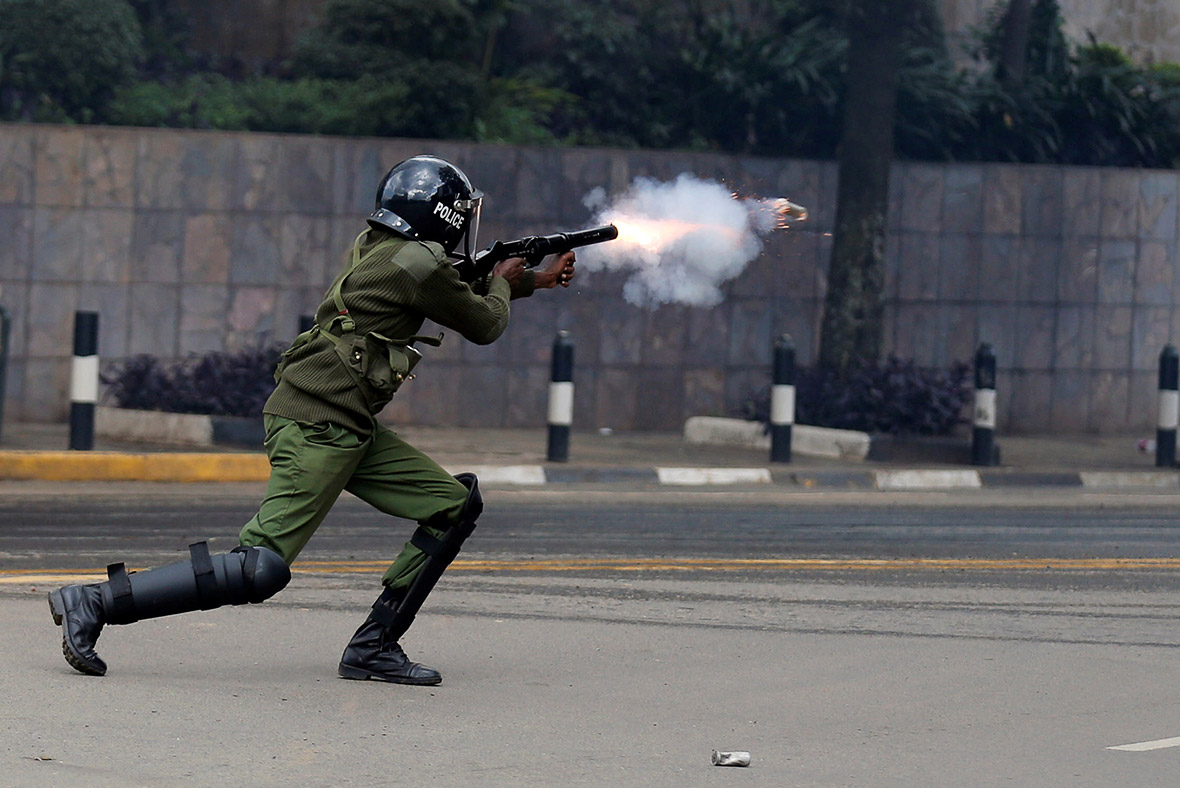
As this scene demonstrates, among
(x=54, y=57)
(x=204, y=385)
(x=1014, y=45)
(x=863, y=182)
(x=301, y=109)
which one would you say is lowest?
(x=204, y=385)

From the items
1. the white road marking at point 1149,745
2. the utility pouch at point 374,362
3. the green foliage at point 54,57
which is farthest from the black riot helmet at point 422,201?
the green foliage at point 54,57

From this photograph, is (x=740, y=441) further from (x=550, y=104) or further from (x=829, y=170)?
(x=550, y=104)

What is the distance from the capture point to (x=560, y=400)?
13117 mm

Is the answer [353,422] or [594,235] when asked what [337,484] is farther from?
[594,235]

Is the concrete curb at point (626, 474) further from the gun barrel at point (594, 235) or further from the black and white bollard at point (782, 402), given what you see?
the gun barrel at point (594, 235)

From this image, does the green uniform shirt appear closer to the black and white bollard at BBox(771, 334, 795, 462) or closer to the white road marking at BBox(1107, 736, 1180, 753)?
the white road marking at BBox(1107, 736, 1180, 753)

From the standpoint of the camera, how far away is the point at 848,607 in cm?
766

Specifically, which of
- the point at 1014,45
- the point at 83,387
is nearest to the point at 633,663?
the point at 83,387

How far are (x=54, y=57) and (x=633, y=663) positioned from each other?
11.9 m

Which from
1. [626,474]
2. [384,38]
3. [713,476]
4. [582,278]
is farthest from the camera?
[384,38]

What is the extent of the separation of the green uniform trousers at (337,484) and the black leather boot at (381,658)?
0.41 feet

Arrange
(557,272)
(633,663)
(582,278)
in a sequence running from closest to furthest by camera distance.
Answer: (557,272) → (633,663) → (582,278)

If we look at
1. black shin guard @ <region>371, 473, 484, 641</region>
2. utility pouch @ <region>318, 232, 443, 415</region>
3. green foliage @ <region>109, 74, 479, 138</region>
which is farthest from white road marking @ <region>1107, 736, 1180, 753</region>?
green foliage @ <region>109, 74, 479, 138</region>

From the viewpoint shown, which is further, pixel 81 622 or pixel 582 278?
pixel 582 278
